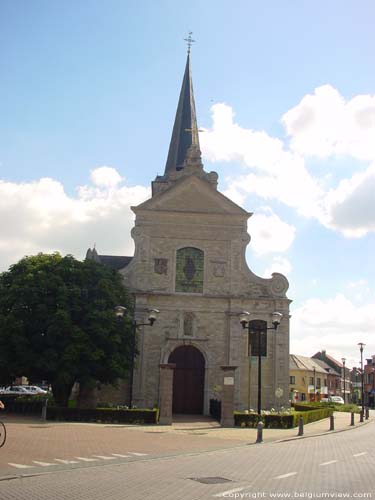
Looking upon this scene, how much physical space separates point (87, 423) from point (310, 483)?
1758 cm

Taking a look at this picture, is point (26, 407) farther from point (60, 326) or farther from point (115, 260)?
point (115, 260)

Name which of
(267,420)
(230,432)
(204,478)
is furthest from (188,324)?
(204,478)

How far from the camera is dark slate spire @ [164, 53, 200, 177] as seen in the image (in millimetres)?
46562

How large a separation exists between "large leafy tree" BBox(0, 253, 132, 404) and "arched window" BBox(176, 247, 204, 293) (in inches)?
264

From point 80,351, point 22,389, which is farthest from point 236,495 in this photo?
point 22,389

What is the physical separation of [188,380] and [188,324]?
149 inches

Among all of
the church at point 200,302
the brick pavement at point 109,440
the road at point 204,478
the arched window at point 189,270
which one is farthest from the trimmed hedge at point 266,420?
the arched window at point 189,270

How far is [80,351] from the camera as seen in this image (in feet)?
100

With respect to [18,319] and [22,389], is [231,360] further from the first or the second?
[22,389]

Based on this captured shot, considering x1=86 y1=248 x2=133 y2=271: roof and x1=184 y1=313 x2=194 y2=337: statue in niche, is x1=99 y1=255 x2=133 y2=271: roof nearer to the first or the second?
x1=86 y1=248 x2=133 y2=271: roof

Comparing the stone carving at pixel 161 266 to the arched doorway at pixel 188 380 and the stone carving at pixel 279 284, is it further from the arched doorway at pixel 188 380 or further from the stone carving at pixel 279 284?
the stone carving at pixel 279 284

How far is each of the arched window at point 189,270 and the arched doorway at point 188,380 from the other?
13.6ft

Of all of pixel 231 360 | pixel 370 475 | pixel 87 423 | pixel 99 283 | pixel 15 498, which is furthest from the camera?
pixel 231 360

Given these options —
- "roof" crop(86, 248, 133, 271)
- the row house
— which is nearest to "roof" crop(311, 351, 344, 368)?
→ the row house
